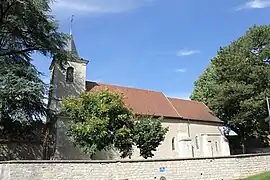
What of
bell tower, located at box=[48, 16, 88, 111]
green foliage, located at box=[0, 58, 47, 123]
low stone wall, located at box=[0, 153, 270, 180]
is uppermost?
bell tower, located at box=[48, 16, 88, 111]

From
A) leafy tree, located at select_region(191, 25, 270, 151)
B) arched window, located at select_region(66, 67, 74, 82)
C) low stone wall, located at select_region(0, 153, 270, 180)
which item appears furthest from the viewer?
leafy tree, located at select_region(191, 25, 270, 151)

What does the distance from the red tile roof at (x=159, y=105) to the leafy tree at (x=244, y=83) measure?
69.9 inches

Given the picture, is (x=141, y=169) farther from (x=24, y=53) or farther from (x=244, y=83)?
(x=244, y=83)

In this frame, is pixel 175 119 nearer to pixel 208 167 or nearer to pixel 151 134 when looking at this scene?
pixel 151 134

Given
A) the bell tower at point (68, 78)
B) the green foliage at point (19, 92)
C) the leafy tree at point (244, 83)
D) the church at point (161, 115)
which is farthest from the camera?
the leafy tree at point (244, 83)

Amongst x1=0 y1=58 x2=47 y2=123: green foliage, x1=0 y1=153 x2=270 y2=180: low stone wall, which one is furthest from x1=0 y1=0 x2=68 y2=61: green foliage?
x1=0 y1=153 x2=270 y2=180: low stone wall

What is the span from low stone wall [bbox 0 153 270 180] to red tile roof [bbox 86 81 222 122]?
1376cm

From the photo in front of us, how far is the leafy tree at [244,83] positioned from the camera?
30.6 meters

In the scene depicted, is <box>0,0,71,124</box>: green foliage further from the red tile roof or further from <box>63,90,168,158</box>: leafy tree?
the red tile roof

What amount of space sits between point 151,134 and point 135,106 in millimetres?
7766

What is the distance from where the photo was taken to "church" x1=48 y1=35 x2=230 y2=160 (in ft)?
86.1

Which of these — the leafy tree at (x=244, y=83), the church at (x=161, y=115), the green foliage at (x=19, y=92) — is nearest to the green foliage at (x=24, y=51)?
the green foliage at (x=19, y=92)

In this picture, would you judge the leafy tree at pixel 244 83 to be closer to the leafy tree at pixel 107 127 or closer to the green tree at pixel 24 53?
the leafy tree at pixel 107 127

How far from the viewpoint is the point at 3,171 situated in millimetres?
13383
